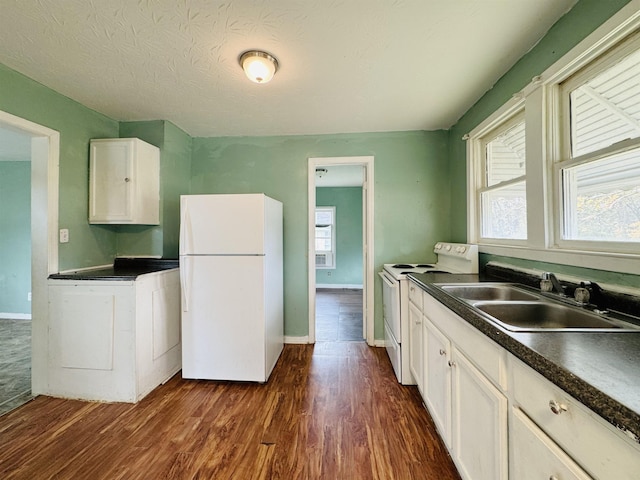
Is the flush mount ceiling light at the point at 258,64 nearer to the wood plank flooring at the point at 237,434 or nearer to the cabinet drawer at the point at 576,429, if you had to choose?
the cabinet drawer at the point at 576,429

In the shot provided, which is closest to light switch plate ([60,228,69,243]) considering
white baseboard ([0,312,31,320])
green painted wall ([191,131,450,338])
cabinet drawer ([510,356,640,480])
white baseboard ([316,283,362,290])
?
green painted wall ([191,131,450,338])

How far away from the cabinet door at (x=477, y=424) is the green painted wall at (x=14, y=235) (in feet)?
17.3

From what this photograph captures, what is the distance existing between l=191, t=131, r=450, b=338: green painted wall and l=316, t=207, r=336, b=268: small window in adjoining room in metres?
3.33

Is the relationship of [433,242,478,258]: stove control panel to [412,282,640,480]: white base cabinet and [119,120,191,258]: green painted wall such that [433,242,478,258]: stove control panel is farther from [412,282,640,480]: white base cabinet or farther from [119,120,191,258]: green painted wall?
[119,120,191,258]: green painted wall

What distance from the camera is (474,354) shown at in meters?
1.11

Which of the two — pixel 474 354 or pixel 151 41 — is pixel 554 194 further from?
pixel 151 41

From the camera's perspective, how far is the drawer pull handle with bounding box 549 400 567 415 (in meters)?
0.68

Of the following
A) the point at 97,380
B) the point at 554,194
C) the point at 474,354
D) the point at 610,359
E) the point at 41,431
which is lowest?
the point at 41,431

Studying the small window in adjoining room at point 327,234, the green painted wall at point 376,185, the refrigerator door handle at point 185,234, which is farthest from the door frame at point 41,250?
the small window in adjoining room at point 327,234

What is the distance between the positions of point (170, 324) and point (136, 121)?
2028 millimetres

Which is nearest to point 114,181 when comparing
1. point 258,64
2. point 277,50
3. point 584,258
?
point 258,64

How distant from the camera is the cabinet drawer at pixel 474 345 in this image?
939 millimetres

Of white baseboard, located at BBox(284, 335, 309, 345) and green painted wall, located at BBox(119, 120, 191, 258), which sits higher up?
green painted wall, located at BBox(119, 120, 191, 258)

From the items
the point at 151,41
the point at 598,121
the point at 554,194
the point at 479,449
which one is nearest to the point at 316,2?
the point at 151,41
